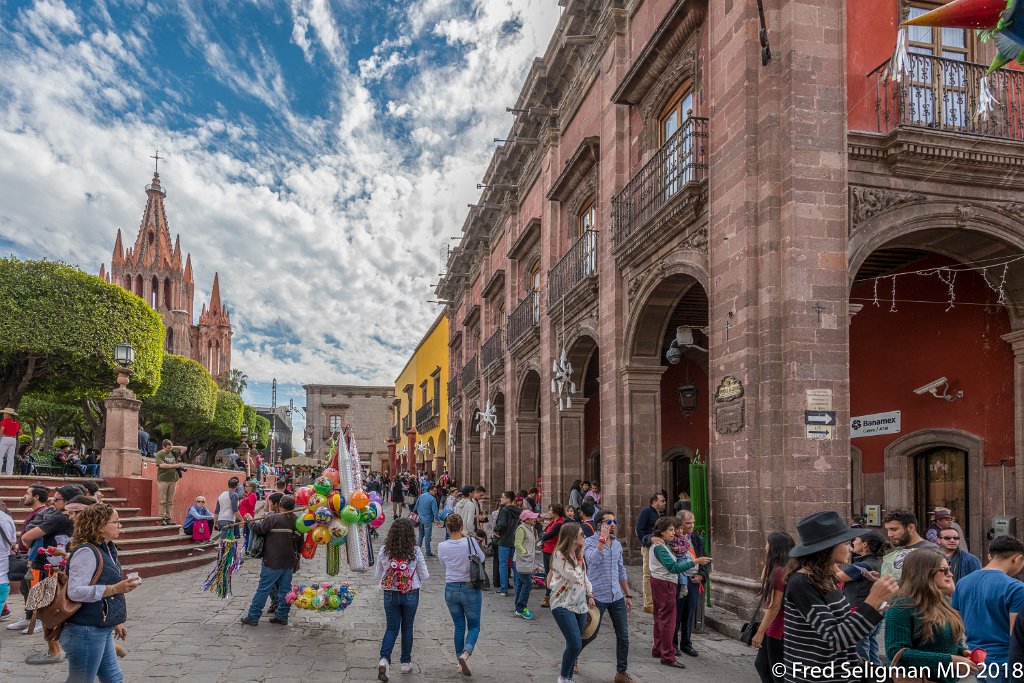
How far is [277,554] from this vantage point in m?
9.16

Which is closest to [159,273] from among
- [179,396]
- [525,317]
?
[179,396]

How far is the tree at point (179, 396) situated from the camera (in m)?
41.6

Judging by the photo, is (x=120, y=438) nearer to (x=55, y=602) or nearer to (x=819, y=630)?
(x=55, y=602)

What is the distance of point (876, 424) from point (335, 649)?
925 cm

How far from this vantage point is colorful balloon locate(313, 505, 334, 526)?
9180mm

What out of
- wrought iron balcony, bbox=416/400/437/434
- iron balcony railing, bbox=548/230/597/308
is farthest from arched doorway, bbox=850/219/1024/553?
wrought iron balcony, bbox=416/400/437/434

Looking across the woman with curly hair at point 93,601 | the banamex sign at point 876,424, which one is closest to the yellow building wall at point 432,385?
the banamex sign at point 876,424

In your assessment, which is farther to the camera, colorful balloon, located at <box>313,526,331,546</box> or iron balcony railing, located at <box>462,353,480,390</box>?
iron balcony railing, located at <box>462,353,480,390</box>

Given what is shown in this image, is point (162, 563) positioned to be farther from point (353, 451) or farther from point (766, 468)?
point (766, 468)

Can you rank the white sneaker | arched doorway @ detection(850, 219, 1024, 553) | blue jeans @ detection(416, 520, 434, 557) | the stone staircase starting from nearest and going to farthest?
the white sneaker
arched doorway @ detection(850, 219, 1024, 553)
the stone staircase
blue jeans @ detection(416, 520, 434, 557)

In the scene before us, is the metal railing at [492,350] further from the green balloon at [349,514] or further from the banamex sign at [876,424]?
the green balloon at [349,514]

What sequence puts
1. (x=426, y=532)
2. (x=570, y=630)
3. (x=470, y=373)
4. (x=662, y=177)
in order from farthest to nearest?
(x=470, y=373) < (x=426, y=532) < (x=662, y=177) < (x=570, y=630)

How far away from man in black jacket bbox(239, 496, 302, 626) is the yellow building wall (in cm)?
2848

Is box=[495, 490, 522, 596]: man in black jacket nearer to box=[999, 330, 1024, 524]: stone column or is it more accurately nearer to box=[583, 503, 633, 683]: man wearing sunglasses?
box=[583, 503, 633, 683]: man wearing sunglasses
